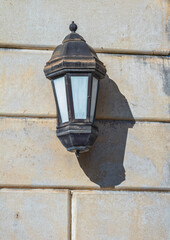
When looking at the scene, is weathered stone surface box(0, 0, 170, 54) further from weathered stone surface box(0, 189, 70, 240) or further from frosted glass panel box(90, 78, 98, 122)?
weathered stone surface box(0, 189, 70, 240)

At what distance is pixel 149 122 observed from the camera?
11.9ft

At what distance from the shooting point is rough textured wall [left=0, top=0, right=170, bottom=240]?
11.1 feet

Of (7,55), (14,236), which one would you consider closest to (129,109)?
(7,55)

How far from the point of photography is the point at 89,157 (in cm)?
352

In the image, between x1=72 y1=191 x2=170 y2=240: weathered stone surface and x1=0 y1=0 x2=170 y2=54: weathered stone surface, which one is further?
x1=0 y1=0 x2=170 y2=54: weathered stone surface

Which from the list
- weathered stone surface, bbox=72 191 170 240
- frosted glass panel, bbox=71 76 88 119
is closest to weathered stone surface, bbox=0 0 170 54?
frosted glass panel, bbox=71 76 88 119

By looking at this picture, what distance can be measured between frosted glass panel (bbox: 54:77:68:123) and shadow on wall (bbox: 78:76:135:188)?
453mm

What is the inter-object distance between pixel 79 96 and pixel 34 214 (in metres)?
0.98

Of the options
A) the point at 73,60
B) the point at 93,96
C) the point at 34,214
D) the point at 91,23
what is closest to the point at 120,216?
the point at 34,214

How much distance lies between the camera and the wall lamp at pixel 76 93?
3.12 metres

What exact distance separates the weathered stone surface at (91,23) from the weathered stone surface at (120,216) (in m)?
1.24

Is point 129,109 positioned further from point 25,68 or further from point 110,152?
point 25,68

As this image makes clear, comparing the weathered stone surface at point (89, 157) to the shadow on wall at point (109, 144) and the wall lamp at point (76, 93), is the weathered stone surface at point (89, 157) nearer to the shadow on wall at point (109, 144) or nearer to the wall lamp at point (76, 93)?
the shadow on wall at point (109, 144)

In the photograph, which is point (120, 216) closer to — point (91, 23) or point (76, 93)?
point (76, 93)
